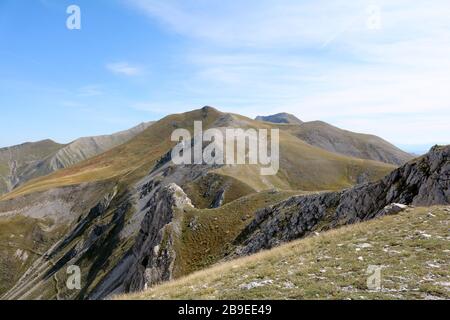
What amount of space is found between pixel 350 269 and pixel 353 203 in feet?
84.1

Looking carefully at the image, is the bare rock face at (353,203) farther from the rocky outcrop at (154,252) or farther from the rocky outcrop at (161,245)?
the rocky outcrop at (154,252)

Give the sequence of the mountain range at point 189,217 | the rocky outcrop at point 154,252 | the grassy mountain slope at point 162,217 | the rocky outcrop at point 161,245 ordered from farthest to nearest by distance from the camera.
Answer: the grassy mountain slope at point 162,217, the rocky outcrop at point 154,252, the rocky outcrop at point 161,245, the mountain range at point 189,217

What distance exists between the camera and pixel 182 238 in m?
60.0

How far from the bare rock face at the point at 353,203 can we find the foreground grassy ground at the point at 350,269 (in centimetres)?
710

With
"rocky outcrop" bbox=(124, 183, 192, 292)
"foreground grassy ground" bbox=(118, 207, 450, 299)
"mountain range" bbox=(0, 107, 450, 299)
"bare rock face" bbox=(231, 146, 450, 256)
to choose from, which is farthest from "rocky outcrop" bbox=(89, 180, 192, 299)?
"foreground grassy ground" bbox=(118, 207, 450, 299)

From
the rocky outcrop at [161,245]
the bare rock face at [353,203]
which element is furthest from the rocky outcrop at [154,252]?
the bare rock face at [353,203]

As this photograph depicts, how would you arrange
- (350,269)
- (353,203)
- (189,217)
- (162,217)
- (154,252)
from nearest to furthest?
(350,269) < (353,203) < (154,252) < (189,217) < (162,217)

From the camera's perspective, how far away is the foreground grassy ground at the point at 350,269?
14.1 metres

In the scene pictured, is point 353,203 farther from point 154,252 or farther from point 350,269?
→ point 154,252

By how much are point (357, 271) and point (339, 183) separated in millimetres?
138185

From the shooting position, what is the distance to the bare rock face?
109 feet

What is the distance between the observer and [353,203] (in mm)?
40812

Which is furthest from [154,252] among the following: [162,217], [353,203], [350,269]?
[350,269]
